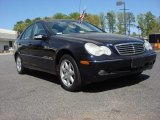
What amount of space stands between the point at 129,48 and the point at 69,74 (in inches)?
49.0

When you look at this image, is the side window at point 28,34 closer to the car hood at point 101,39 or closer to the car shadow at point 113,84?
the car hood at point 101,39

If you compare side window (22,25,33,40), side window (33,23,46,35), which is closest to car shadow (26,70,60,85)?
side window (22,25,33,40)

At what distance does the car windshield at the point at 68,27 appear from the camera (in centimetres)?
724

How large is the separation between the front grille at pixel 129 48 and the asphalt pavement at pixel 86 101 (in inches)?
26.2

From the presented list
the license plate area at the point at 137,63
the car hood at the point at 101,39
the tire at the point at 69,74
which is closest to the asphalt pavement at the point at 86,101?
the tire at the point at 69,74

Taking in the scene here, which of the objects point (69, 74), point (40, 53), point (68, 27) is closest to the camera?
point (69, 74)

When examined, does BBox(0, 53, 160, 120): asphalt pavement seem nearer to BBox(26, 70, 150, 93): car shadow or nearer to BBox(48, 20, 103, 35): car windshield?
BBox(26, 70, 150, 93): car shadow

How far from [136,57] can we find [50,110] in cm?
206

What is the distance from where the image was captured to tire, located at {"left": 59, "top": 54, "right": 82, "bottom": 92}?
6.00 m

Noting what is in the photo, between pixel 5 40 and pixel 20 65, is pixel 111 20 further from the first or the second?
pixel 20 65

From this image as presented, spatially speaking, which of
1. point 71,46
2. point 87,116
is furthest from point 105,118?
point 71,46

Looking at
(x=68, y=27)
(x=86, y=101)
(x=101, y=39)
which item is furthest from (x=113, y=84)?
(x=68, y=27)

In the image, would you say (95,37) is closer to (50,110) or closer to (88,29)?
(88,29)

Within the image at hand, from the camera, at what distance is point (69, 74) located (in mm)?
6277
